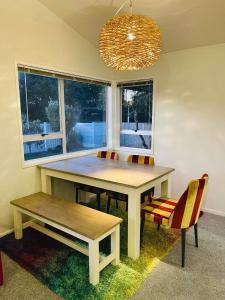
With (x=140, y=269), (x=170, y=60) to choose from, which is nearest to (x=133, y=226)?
(x=140, y=269)

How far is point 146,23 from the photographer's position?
1.78 m

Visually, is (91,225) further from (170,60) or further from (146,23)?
(170,60)

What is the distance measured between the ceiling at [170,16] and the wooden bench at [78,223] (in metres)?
2.28

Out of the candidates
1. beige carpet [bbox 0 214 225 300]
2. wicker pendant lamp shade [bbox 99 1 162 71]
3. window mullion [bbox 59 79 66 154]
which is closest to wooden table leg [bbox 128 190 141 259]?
beige carpet [bbox 0 214 225 300]

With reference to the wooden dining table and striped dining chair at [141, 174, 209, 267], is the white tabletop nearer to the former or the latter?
the wooden dining table

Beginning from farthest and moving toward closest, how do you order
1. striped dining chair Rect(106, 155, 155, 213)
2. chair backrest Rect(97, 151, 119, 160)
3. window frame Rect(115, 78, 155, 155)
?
window frame Rect(115, 78, 155, 155), chair backrest Rect(97, 151, 119, 160), striped dining chair Rect(106, 155, 155, 213)

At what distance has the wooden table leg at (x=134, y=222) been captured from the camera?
2084mm

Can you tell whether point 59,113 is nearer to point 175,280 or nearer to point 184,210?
point 184,210

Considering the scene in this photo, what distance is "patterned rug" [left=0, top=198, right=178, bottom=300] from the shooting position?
1.78 m

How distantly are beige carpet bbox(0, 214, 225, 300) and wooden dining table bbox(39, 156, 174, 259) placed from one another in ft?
1.18

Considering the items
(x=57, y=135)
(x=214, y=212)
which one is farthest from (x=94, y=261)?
(x=214, y=212)

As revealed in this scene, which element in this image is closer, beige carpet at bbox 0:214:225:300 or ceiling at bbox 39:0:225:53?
beige carpet at bbox 0:214:225:300

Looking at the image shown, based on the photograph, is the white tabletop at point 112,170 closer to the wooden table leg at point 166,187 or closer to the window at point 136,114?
the wooden table leg at point 166,187

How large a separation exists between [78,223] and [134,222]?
1.75ft
